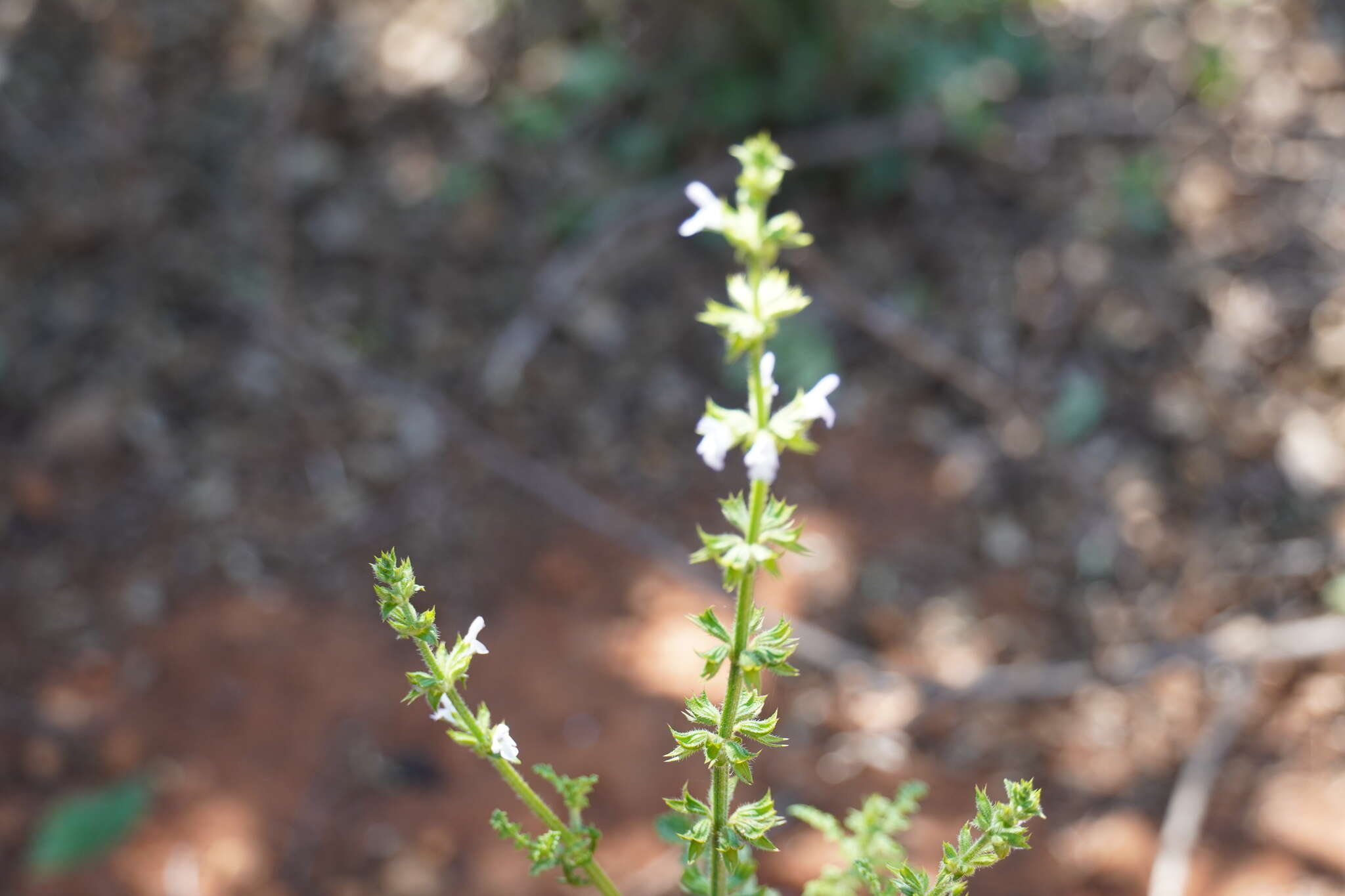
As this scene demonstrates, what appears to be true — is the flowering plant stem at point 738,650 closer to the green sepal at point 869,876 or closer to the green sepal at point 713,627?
the green sepal at point 713,627

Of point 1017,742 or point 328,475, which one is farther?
point 328,475

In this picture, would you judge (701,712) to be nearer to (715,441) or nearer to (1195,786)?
(715,441)

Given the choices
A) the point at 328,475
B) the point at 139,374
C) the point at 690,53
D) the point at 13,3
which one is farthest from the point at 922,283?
the point at 13,3

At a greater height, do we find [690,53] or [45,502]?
[690,53]

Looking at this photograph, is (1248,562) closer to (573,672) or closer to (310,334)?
(573,672)

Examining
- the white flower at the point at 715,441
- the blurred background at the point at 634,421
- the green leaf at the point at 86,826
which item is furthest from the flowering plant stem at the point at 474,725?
the green leaf at the point at 86,826

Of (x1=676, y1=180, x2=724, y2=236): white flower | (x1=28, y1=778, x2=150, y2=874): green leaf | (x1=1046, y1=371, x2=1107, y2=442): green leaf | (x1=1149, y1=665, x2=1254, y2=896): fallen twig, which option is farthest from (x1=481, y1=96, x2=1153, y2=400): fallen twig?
(x1=676, y1=180, x2=724, y2=236): white flower

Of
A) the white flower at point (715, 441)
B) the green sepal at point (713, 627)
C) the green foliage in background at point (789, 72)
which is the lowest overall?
the green sepal at point (713, 627)
